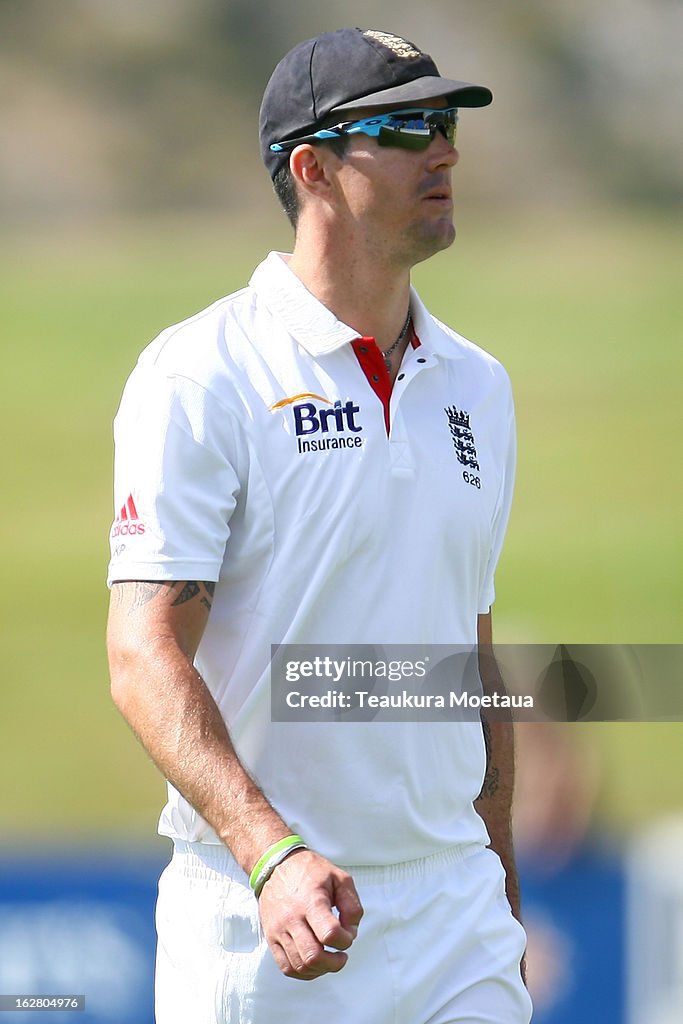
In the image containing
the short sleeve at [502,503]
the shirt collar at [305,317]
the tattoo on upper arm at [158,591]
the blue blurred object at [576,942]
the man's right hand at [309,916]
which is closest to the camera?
the man's right hand at [309,916]

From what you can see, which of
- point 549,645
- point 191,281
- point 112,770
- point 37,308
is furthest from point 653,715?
point 37,308

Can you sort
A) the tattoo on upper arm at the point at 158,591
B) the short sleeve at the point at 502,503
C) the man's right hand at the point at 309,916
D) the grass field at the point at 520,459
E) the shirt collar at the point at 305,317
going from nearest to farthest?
the man's right hand at the point at 309,916 → the tattoo on upper arm at the point at 158,591 → the shirt collar at the point at 305,317 → the short sleeve at the point at 502,503 → the grass field at the point at 520,459

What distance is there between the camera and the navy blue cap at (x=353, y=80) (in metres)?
1.60

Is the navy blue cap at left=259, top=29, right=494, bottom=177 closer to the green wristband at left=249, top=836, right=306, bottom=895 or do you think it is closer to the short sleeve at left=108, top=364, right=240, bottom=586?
the short sleeve at left=108, top=364, right=240, bottom=586

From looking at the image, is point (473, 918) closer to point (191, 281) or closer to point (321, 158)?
point (321, 158)

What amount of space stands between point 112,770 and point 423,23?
166 cm

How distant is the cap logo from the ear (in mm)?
143

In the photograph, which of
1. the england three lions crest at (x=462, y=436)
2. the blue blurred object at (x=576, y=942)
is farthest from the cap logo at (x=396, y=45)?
the blue blurred object at (x=576, y=942)

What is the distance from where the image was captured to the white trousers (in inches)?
57.2

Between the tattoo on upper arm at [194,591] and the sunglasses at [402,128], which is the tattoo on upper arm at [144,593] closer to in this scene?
the tattoo on upper arm at [194,591]

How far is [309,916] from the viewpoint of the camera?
3.69 feet

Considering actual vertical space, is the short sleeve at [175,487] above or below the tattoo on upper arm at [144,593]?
above

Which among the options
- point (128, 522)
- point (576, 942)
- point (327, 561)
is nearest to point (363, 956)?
point (327, 561)

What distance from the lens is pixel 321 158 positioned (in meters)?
1.64
